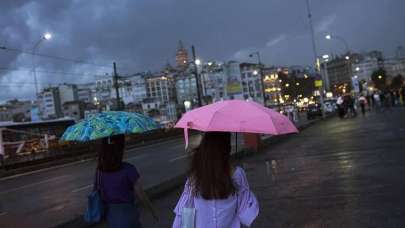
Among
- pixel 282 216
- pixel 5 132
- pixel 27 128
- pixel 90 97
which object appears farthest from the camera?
pixel 90 97

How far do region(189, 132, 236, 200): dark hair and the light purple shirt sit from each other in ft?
0.18

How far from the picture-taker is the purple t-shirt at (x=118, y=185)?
5.46 metres

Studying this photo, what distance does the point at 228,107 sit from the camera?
4.44 m

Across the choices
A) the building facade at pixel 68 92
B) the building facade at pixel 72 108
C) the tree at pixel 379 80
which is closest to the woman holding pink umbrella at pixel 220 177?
the building facade at pixel 72 108

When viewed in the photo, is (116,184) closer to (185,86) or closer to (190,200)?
(190,200)

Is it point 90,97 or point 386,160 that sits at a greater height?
point 90,97

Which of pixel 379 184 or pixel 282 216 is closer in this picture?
pixel 282 216

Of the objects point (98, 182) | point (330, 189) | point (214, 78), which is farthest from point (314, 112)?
point (214, 78)

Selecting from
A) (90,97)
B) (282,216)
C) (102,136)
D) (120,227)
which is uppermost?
(90,97)

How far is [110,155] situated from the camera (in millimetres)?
5453

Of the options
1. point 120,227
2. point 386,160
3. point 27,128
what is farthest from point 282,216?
point 27,128

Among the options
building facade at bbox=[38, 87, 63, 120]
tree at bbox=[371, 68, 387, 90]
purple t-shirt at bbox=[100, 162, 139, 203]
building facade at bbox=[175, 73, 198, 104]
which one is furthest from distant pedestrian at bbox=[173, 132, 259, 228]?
building facade at bbox=[175, 73, 198, 104]

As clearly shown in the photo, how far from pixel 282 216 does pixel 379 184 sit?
9.46ft

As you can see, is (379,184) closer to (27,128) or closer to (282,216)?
(282,216)
